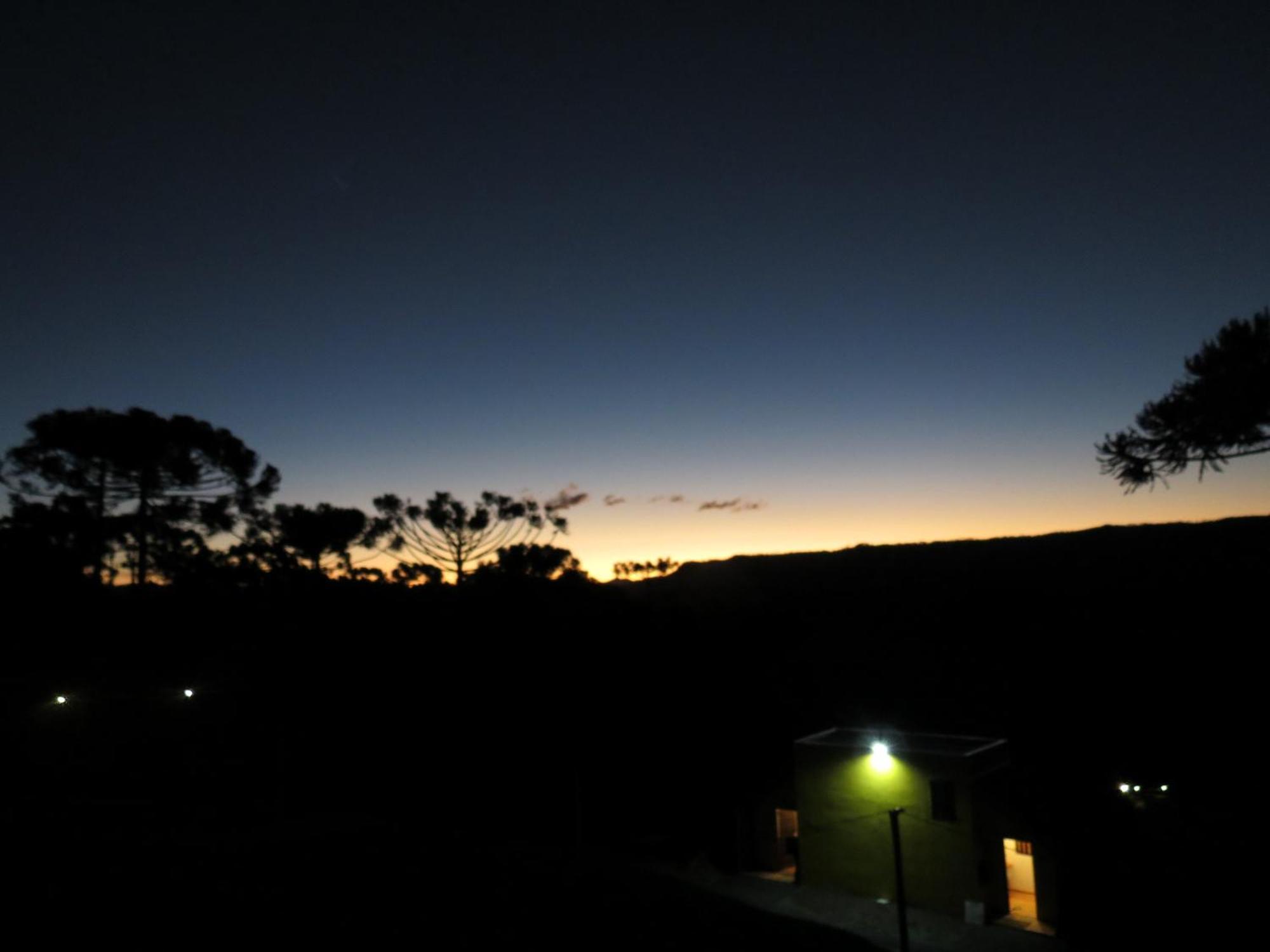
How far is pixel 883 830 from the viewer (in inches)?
614

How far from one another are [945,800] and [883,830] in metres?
1.54

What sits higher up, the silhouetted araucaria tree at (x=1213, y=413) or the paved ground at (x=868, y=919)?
the silhouetted araucaria tree at (x=1213, y=413)

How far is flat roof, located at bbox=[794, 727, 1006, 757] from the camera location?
15.4 meters

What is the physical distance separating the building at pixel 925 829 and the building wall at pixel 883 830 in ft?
0.05

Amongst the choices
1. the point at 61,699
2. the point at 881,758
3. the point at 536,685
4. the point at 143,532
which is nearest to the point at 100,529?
the point at 143,532

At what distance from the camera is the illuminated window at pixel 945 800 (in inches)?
579

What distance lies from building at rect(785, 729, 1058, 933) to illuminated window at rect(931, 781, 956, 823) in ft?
0.04

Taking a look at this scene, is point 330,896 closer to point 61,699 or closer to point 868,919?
point 868,919

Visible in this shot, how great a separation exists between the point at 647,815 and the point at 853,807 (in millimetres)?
7027

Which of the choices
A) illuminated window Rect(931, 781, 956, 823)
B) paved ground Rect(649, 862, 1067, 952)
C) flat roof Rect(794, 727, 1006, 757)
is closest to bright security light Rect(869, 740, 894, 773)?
flat roof Rect(794, 727, 1006, 757)

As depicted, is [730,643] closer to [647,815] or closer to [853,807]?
[647,815]

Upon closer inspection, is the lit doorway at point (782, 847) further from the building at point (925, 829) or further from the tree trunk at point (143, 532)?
the tree trunk at point (143, 532)

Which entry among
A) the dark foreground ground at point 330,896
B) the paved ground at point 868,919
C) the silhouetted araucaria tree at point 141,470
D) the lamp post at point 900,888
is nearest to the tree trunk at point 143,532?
the silhouetted araucaria tree at point 141,470

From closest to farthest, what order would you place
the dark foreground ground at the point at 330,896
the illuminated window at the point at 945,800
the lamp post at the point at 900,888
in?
1. the dark foreground ground at the point at 330,896
2. the lamp post at the point at 900,888
3. the illuminated window at the point at 945,800
